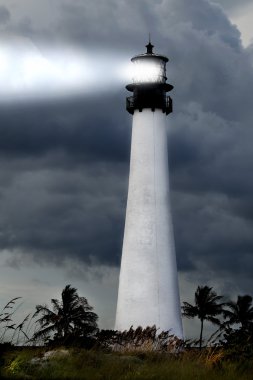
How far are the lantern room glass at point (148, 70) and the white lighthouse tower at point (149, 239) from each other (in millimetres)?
2151

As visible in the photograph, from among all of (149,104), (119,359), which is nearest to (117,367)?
(119,359)

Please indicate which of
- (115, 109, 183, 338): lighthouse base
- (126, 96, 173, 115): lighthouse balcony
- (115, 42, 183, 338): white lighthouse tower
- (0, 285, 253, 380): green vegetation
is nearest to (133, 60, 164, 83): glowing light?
(126, 96, 173, 115): lighthouse balcony

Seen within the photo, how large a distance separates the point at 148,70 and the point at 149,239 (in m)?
10.8

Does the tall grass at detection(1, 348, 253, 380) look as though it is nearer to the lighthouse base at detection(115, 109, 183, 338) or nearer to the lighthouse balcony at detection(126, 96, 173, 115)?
the lighthouse base at detection(115, 109, 183, 338)

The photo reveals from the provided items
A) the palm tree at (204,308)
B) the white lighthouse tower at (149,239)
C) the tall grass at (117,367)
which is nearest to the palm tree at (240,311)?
Result: the palm tree at (204,308)

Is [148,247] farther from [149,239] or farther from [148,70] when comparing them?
[148,70]

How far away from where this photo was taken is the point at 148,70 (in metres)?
48.1

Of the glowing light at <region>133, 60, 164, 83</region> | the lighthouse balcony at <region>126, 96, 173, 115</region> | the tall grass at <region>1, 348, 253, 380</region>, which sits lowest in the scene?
the tall grass at <region>1, 348, 253, 380</region>

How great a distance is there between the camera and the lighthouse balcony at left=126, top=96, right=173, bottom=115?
152 ft

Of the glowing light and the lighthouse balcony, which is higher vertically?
the glowing light

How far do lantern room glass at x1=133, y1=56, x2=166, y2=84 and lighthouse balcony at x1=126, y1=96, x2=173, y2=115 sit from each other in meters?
1.42

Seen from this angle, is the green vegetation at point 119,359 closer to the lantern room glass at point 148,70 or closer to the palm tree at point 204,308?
the lantern room glass at point 148,70

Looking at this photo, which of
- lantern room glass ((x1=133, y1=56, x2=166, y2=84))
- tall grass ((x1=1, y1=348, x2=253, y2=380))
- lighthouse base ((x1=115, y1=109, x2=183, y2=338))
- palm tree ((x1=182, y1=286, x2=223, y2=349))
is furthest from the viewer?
palm tree ((x1=182, y1=286, x2=223, y2=349))

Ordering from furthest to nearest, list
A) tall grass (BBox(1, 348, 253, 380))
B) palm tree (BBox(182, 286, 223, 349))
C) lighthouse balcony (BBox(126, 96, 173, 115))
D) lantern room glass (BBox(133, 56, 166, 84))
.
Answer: palm tree (BBox(182, 286, 223, 349))
lantern room glass (BBox(133, 56, 166, 84))
lighthouse balcony (BBox(126, 96, 173, 115))
tall grass (BBox(1, 348, 253, 380))
